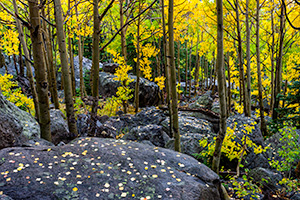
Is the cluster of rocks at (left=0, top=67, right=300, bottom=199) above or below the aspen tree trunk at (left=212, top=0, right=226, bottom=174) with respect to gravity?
below

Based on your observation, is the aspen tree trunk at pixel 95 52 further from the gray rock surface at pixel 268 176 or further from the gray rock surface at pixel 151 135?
the gray rock surface at pixel 268 176

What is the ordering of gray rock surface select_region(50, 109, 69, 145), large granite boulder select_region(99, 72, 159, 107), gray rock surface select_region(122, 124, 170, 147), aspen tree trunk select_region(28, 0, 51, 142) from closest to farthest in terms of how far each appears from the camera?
aspen tree trunk select_region(28, 0, 51, 142) → gray rock surface select_region(50, 109, 69, 145) → gray rock surface select_region(122, 124, 170, 147) → large granite boulder select_region(99, 72, 159, 107)

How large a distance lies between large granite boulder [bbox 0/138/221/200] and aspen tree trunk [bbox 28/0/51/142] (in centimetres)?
53

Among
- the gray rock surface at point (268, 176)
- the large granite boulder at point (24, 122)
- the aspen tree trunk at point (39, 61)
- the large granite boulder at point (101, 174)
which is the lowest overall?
the gray rock surface at point (268, 176)

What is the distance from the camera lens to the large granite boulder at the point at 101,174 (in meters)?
2.10

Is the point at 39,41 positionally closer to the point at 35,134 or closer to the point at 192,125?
the point at 35,134

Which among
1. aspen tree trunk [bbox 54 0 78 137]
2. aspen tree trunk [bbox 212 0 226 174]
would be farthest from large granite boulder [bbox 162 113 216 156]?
aspen tree trunk [bbox 54 0 78 137]

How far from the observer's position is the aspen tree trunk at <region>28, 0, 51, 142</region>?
2666mm

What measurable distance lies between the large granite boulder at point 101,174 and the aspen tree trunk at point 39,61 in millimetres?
527

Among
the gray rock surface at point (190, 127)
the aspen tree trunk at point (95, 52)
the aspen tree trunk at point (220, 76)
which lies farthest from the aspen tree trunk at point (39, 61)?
the gray rock surface at point (190, 127)

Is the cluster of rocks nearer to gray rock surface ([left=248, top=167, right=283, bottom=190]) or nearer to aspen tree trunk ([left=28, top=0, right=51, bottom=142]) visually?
gray rock surface ([left=248, top=167, right=283, bottom=190])

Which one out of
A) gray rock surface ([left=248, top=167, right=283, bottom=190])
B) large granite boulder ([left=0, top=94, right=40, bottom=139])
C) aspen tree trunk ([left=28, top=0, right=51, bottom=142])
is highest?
aspen tree trunk ([left=28, top=0, right=51, bottom=142])

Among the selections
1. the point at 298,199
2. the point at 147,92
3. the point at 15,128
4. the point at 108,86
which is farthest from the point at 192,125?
the point at 108,86

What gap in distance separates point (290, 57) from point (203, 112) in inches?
233
